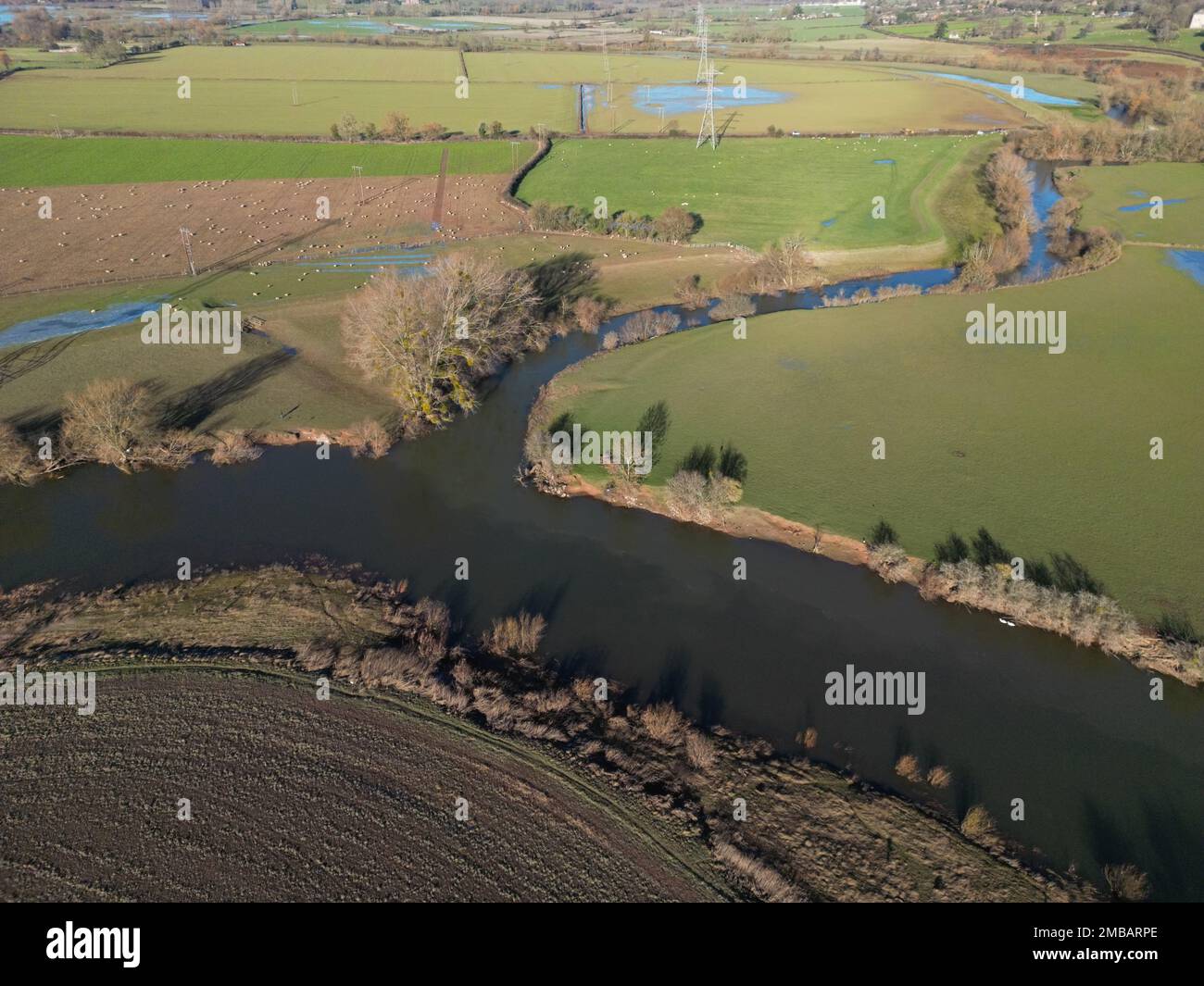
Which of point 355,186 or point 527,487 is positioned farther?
point 355,186

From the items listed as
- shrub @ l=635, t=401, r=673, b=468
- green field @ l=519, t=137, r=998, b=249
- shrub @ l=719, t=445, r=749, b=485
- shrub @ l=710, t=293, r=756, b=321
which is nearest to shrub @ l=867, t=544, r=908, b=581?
shrub @ l=719, t=445, r=749, b=485

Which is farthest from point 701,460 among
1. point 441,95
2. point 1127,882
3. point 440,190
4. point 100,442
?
point 441,95

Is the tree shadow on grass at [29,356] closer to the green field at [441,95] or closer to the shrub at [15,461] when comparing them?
the shrub at [15,461]

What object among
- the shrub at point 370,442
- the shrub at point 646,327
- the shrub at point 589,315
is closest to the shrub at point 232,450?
the shrub at point 370,442
